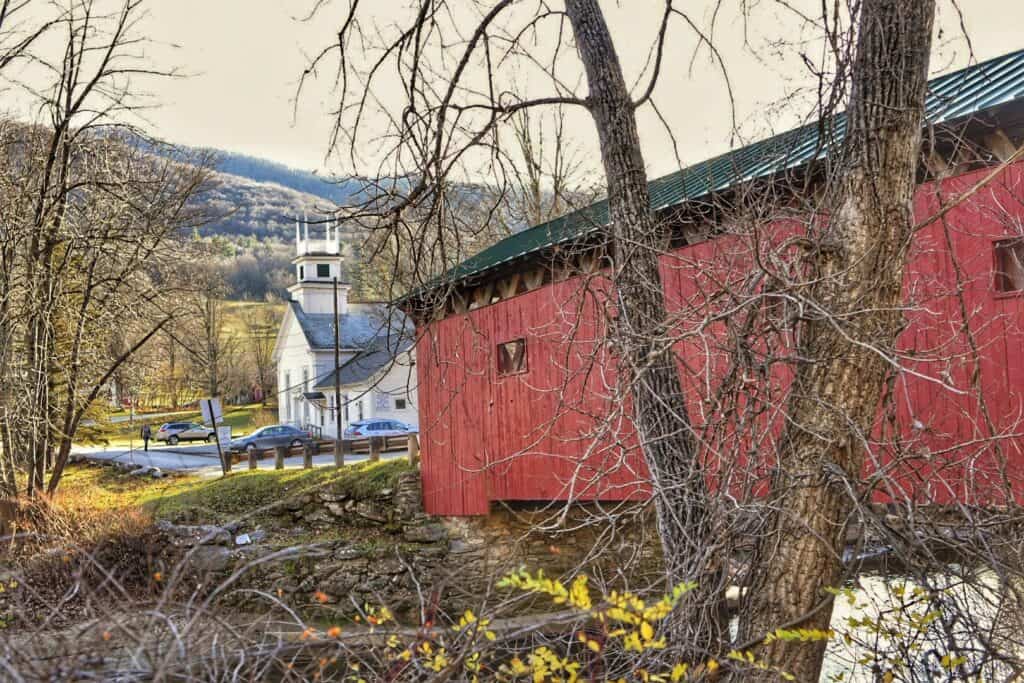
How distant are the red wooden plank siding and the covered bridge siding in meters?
0.02

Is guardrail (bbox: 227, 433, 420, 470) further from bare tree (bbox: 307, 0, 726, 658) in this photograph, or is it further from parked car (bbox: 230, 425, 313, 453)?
bare tree (bbox: 307, 0, 726, 658)

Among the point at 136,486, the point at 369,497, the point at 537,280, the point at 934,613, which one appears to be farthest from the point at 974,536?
the point at 136,486

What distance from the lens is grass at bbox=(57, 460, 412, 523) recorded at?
1528 centimetres

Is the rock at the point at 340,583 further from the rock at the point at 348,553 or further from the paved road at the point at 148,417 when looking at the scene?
the paved road at the point at 148,417

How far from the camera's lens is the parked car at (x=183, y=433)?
113ft

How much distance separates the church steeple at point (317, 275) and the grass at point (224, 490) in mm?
16330

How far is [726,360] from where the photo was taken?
592 cm

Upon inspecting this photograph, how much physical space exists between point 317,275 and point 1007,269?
33746 millimetres

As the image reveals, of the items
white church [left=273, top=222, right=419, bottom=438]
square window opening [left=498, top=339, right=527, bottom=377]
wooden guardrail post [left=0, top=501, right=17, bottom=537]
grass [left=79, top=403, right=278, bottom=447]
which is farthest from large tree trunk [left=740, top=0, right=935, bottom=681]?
grass [left=79, top=403, right=278, bottom=447]

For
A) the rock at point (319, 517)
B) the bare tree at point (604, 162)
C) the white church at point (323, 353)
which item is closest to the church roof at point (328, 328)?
the white church at point (323, 353)

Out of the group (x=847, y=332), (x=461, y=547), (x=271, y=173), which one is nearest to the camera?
(x=847, y=332)

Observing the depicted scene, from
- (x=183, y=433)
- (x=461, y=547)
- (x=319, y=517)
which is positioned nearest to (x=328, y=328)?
(x=183, y=433)

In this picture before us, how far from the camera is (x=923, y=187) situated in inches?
265

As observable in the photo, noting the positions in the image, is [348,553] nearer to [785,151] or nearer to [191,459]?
[785,151]
